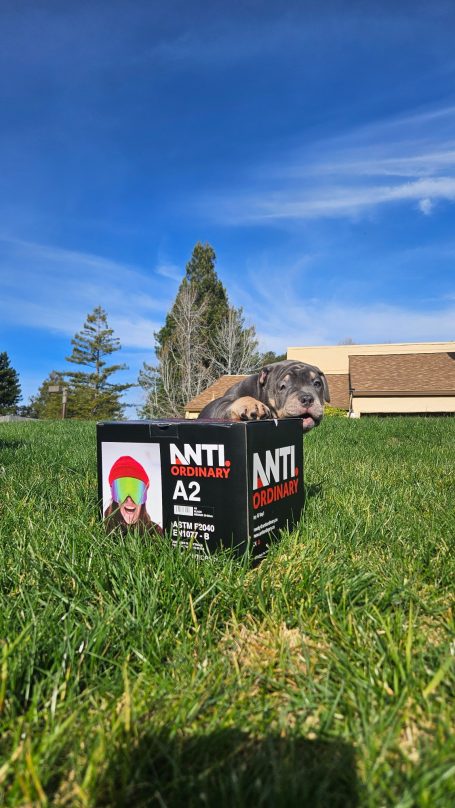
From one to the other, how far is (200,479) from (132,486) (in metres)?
0.49

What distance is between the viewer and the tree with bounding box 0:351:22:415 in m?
66.8

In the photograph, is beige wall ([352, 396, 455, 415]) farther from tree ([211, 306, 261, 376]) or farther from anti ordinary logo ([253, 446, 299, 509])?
anti ordinary logo ([253, 446, 299, 509])

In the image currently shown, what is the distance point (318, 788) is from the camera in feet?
3.31

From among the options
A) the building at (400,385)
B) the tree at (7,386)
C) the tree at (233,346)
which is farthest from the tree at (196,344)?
the tree at (7,386)

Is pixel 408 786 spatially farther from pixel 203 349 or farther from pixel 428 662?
pixel 203 349

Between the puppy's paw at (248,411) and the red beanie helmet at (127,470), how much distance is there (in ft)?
2.77

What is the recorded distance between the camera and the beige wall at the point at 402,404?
1163 inches

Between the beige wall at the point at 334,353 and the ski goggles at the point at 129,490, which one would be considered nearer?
the ski goggles at the point at 129,490

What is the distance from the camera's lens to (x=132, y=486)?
9.28 ft

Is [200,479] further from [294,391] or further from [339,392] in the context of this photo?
[339,392]

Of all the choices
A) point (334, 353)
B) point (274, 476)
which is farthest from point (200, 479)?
point (334, 353)

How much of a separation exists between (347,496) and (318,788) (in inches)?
119

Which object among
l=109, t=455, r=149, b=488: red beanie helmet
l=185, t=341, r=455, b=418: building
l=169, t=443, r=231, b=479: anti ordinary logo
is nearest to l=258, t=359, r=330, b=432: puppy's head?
l=169, t=443, r=231, b=479: anti ordinary logo

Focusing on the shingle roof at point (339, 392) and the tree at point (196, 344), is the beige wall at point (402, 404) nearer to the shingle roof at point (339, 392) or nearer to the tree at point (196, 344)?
the shingle roof at point (339, 392)
